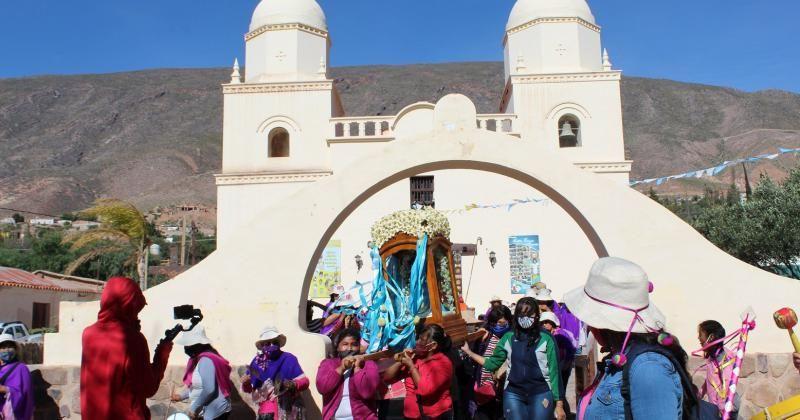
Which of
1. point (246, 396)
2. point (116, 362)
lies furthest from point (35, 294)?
point (116, 362)

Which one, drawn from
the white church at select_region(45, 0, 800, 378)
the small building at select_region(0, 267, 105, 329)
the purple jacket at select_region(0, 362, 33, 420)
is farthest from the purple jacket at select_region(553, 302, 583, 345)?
the small building at select_region(0, 267, 105, 329)

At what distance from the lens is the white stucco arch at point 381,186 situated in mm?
6402

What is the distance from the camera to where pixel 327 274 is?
18031 mm

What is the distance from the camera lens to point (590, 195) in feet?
22.2

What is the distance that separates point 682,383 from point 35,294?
31643mm

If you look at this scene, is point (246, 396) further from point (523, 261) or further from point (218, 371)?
point (523, 261)

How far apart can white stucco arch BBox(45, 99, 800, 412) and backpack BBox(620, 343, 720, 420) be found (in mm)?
4296

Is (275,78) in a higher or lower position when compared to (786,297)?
higher

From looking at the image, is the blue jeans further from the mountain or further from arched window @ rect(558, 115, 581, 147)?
the mountain

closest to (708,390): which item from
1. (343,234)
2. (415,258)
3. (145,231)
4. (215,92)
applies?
(415,258)

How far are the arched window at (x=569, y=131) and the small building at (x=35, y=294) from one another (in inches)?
778

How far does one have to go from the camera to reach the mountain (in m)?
79.8

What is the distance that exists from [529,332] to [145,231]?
17.5 metres

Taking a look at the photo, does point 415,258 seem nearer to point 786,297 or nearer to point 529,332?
point 529,332
